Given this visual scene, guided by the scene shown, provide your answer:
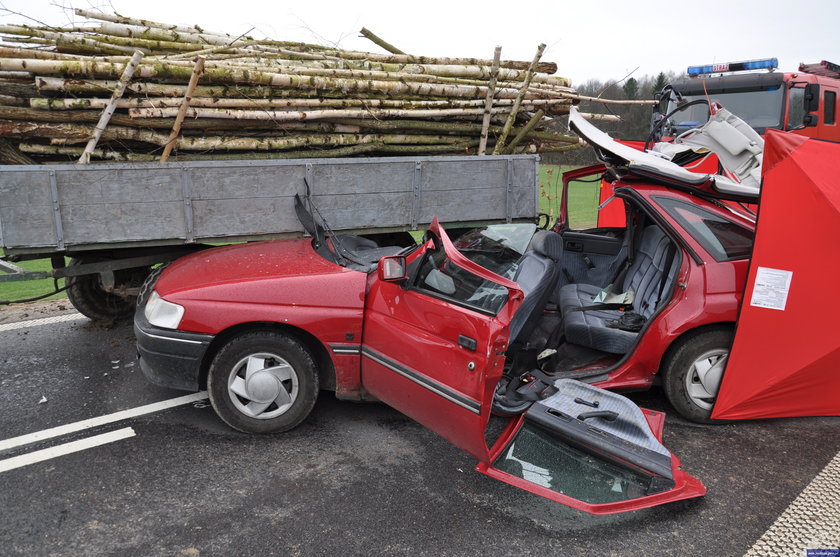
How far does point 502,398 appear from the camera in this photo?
12.4 feet

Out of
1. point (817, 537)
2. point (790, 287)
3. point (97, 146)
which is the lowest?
point (817, 537)

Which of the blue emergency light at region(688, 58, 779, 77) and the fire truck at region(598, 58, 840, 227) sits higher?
the blue emergency light at region(688, 58, 779, 77)

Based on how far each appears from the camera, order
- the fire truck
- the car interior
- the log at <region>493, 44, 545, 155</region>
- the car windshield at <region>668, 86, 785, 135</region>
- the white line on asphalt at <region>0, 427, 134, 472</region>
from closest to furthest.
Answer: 1. the white line on asphalt at <region>0, 427, 134, 472</region>
2. the car interior
3. the log at <region>493, 44, 545, 155</region>
4. the fire truck
5. the car windshield at <region>668, 86, 785, 135</region>

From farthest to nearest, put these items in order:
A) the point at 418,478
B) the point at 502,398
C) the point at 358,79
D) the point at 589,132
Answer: the point at 358,79, the point at 589,132, the point at 502,398, the point at 418,478

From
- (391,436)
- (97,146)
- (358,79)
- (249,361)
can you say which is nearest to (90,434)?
(249,361)

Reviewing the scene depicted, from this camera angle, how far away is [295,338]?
3.85 m

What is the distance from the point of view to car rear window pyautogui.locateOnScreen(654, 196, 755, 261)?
162 inches

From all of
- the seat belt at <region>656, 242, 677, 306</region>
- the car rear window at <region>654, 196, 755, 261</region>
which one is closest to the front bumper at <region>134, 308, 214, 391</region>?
the seat belt at <region>656, 242, 677, 306</region>

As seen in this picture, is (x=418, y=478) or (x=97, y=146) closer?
(x=418, y=478)

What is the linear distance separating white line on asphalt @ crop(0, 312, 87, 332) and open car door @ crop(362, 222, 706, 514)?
4197 millimetres

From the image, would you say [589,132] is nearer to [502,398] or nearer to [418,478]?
[502,398]

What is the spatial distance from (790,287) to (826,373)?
2.02 ft

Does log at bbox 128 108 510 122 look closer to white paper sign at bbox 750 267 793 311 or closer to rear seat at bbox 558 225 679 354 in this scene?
rear seat at bbox 558 225 679 354

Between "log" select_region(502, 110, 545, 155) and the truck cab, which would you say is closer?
"log" select_region(502, 110, 545, 155)
